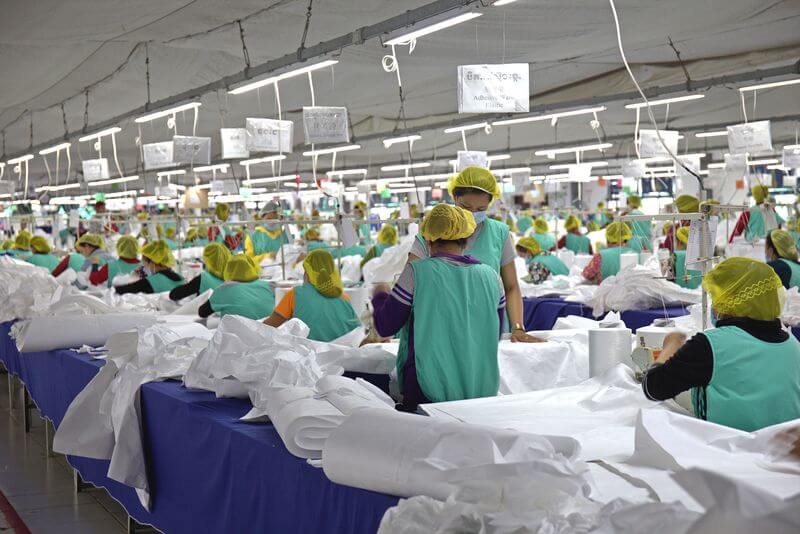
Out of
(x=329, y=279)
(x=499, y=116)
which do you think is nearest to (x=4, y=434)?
(x=329, y=279)

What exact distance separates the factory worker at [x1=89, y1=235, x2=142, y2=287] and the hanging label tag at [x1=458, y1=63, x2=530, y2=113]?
188 inches

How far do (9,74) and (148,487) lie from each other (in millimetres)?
6801

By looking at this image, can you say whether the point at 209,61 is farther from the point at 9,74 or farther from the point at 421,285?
the point at 421,285

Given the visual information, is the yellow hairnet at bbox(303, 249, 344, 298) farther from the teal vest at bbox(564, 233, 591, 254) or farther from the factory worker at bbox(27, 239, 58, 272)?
the teal vest at bbox(564, 233, 591, 254)

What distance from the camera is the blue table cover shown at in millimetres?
2275

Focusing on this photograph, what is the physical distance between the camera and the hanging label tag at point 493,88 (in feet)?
21.8

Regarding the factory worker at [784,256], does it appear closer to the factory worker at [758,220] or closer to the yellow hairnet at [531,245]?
the factory worker at [758,220]

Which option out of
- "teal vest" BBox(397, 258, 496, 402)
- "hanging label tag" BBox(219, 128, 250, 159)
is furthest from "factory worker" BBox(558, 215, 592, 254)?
"teal vest" BBox(397, 258, 496, 402)

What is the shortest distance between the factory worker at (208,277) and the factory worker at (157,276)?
0.78 m

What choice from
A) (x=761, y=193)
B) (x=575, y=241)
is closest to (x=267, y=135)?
(x=761, y=193)

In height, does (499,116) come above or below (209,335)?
above

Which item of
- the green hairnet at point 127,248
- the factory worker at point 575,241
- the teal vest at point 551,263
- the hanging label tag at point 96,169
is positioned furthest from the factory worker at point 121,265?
the factory worker at point 575,241

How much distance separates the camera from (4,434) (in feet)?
22.2

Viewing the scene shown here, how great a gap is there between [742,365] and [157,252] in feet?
20.7
